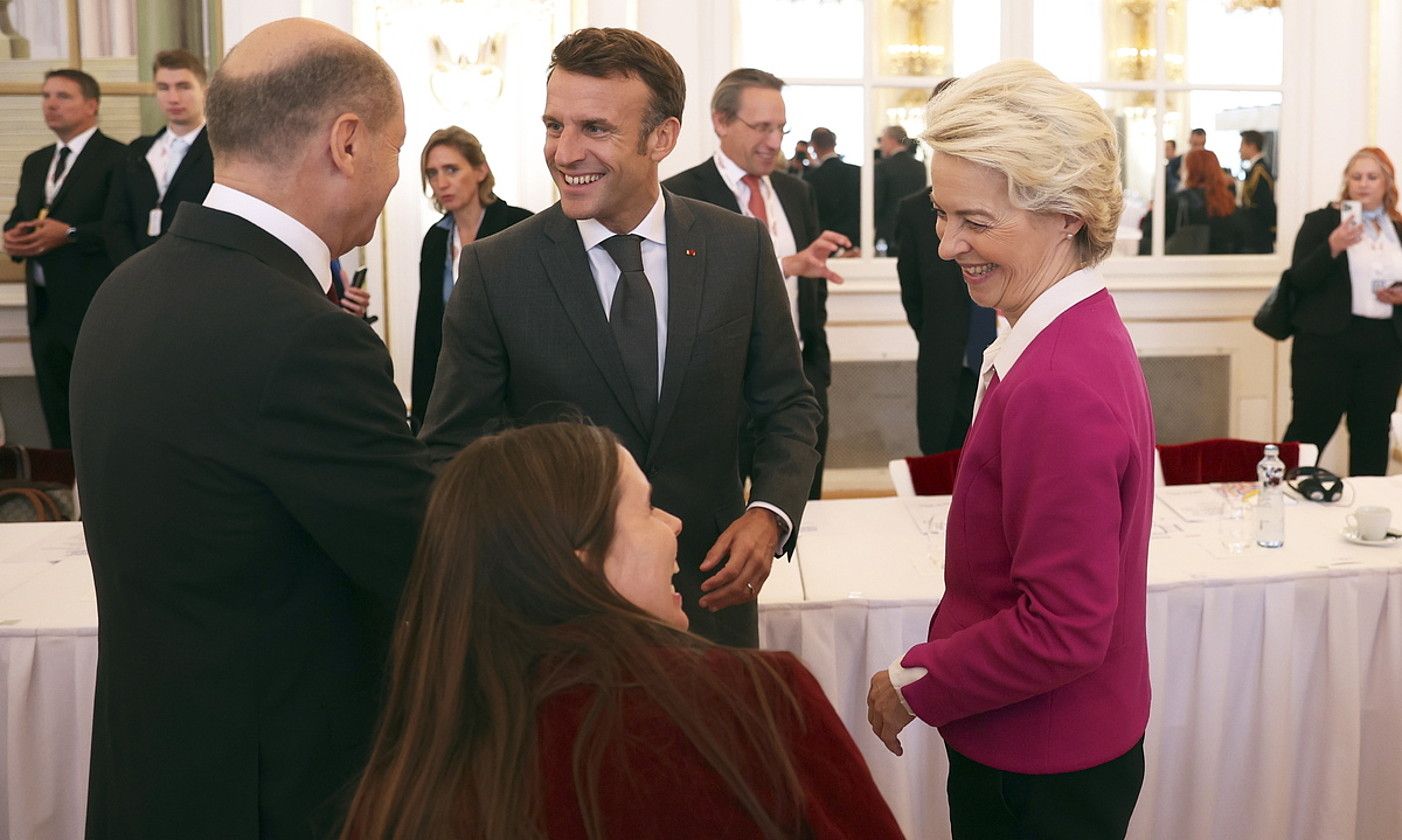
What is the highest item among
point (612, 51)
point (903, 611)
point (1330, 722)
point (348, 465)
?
point (612, 51)

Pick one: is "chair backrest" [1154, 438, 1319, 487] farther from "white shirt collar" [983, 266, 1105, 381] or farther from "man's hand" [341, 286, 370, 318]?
"man's hand" [341, 286, 370, 318]

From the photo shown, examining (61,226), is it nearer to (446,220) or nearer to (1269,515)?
(446,220)

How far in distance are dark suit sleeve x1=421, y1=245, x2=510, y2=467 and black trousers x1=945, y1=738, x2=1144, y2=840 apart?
971 mm

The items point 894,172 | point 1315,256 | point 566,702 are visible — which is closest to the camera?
point 566,702

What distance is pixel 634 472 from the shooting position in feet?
4.17

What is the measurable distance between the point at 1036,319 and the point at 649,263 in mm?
847

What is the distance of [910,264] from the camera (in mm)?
5289

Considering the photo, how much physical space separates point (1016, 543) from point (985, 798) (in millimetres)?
381

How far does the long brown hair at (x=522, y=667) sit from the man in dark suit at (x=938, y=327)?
4128 mm

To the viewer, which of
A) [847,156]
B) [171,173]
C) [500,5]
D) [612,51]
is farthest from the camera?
[847,156]

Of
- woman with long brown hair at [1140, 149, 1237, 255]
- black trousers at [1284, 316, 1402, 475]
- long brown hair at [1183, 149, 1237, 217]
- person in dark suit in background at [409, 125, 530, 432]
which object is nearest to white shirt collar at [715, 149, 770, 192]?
person in dark suit in background at [409, 125, 530, 432]

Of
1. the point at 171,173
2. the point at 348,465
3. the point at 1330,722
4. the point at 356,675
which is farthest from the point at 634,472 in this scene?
the point at 171,173

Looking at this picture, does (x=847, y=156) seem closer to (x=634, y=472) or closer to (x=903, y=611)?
(x=903, y=611)

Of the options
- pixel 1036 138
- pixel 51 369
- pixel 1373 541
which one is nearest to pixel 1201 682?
pixel 1373 541
